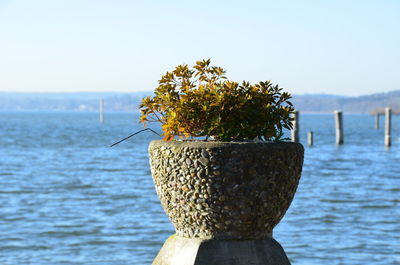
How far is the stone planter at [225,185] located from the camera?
20.1 feet

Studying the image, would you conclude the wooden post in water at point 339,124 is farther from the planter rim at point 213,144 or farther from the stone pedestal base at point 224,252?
the planter rim at point 213,144

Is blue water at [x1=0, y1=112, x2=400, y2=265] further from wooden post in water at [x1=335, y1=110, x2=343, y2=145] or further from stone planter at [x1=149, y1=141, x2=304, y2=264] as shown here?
wooden post in water at [x1=335, y1=110, x2=343, y2=145]

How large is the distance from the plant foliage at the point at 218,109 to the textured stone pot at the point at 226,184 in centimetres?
32

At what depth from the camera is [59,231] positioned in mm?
17953

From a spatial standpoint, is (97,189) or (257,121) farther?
(97,189)

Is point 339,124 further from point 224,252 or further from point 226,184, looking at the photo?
point 226,184

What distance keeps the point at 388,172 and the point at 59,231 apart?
23.2 m

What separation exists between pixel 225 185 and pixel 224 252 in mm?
580

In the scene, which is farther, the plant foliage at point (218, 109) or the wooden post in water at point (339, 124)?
the wooden post in water at point (339, 124)

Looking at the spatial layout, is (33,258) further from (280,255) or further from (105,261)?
(280,255)

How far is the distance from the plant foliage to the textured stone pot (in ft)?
1.06

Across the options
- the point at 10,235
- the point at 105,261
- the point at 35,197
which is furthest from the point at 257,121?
the point at 35,197

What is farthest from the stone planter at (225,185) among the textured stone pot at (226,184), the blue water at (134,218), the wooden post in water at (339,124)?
the wooden post in water at (339,124)

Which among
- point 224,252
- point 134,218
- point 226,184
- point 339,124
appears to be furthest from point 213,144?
point 339,124
